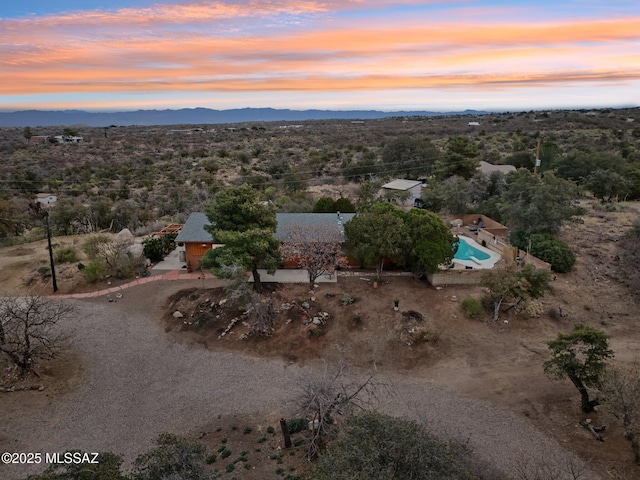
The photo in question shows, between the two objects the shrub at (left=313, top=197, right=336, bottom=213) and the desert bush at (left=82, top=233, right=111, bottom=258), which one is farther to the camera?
the shrub at (left=313, top=197, right=336, bottom=213)

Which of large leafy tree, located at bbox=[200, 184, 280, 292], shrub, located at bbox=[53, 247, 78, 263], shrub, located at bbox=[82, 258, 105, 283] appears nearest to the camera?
large leafy tree, located at bbox=[200, 184, 280, 292]

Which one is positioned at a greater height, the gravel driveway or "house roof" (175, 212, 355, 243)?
"house roof" (175, 212, 355, 243)

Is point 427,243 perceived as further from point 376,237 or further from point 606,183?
point 606,183

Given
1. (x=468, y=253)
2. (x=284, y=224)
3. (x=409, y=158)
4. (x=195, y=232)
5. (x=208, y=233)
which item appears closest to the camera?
(x=208, y=233)

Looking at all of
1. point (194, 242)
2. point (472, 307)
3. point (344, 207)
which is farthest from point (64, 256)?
point (472, 307)

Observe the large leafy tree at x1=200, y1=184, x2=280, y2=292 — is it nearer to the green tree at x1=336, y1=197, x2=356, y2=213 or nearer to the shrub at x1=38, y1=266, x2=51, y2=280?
the green tree at x1=336, y1=197, x2=356, y2=213

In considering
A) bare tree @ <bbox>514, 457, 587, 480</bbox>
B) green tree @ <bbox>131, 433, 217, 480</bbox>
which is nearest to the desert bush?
green tree @ <bbox>131, 433, 217, 480</bbox>
